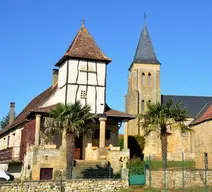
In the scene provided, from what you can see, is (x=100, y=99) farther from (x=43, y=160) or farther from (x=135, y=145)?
(x=135, y=145)

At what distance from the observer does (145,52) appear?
61.0 metres

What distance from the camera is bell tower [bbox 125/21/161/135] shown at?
190 feet

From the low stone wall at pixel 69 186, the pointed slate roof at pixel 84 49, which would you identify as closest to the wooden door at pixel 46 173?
the low stone wall at pixel 69 186

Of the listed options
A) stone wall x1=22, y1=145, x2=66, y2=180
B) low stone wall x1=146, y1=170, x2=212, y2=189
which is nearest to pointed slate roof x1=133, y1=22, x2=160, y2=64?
stone wall x1=22, y1=145, x2=66, y2=180

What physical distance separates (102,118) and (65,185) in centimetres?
958

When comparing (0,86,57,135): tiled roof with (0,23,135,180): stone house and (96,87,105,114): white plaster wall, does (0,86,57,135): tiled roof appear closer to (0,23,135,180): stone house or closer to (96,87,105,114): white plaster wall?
(0,23,135,180): stone house

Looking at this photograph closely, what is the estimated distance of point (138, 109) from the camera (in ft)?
188

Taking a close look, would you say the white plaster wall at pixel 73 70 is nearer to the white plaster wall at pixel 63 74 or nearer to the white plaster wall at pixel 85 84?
the white plaster wall at pixel 85 84

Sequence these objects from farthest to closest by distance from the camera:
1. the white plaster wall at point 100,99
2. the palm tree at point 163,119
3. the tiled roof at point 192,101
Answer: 1. the tiled roof at point 192,101
2. the white plaster wall at point 100,99
3. the palm tree at point 163,119

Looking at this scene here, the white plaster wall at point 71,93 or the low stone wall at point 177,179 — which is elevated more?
the white plaster wall at point 71,93

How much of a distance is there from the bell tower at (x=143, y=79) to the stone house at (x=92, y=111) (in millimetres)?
26967

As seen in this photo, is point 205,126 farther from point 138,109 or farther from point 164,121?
point 138,109

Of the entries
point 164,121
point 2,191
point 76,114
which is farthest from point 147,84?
point 2,191

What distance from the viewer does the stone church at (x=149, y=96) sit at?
2147 inches
